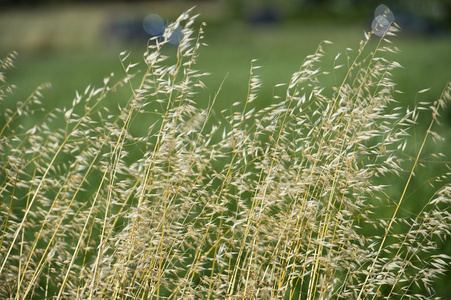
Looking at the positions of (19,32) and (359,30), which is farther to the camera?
(19,32)

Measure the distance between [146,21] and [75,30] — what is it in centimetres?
919

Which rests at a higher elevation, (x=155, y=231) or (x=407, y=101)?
(x=155, y=231)

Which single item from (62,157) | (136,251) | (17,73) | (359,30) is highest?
(136,251)

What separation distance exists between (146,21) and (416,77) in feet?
64.8

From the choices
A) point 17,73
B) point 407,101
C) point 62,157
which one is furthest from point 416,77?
point 17,73

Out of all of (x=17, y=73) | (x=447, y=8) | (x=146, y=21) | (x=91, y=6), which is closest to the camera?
(x=17, y=73)

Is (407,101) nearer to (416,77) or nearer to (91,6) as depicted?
(416,77)

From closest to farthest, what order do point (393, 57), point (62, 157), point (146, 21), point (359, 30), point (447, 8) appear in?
point (62, 157) < point (393, 57) < point (146, 21) < point (359, 30) < point (447, 8)

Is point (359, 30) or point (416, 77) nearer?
point (416, 77)

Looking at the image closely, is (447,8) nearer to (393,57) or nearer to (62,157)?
(393,57)

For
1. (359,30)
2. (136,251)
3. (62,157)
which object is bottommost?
(359,30)

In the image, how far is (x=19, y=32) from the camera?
33312 millimetres

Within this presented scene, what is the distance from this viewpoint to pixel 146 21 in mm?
27672

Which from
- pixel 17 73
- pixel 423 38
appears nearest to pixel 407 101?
pixel 17 73
